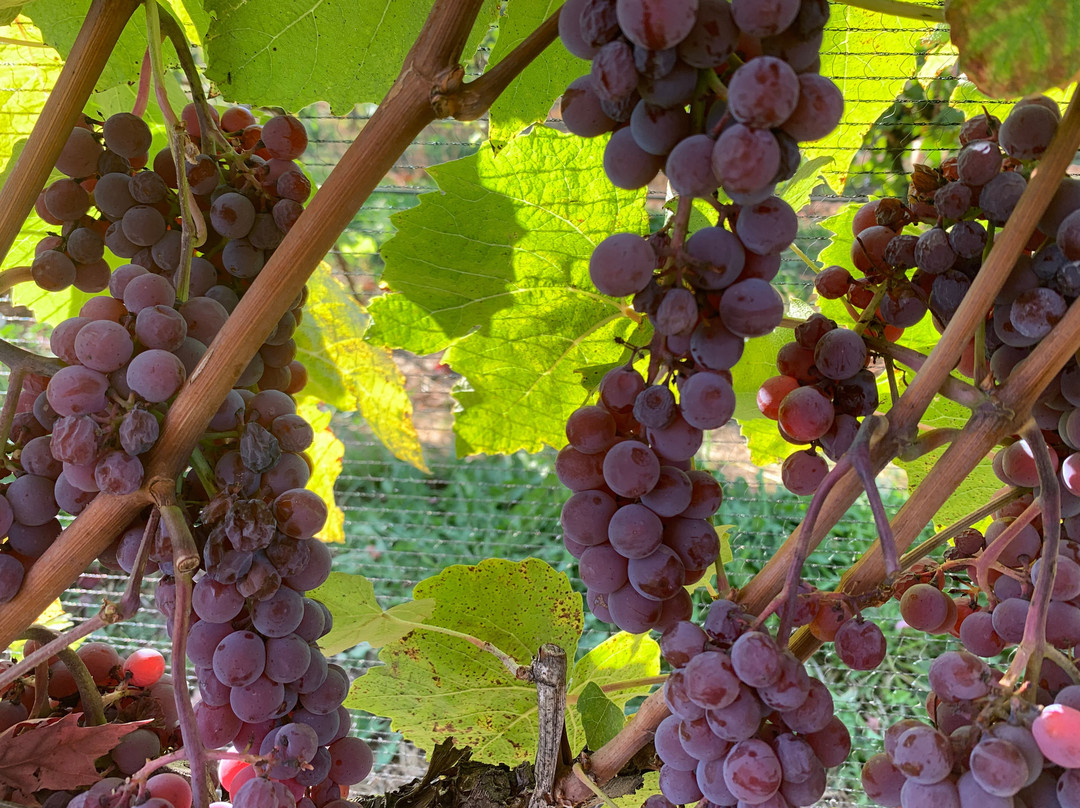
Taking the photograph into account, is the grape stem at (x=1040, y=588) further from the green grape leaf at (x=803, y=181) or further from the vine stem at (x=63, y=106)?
the vine stem at (x=63, y=106)

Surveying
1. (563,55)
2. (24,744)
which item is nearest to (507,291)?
(563,55)

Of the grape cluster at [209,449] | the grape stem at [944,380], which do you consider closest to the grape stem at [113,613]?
the grape cluster at [209,449]

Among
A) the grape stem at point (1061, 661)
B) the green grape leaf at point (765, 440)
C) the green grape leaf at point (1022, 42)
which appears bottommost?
the green grape leaf at point (765, 440)

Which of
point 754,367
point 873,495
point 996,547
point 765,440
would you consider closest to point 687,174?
point 873,495

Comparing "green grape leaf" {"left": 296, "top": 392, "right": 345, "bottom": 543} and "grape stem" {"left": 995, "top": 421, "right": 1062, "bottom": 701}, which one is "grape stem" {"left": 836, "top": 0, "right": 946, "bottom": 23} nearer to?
"grape stem" {"left": 995, "top": 421, "right": 1062, "bottom": 701}

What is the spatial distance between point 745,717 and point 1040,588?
4.9 inches

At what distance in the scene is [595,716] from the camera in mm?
489

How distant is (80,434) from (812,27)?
0.33m

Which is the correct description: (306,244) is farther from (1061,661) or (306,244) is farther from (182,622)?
(1061,661)

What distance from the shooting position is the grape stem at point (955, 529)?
411mm

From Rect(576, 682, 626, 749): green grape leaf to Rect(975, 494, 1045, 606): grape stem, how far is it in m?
0.21

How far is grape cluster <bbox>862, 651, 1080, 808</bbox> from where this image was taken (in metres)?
0.30

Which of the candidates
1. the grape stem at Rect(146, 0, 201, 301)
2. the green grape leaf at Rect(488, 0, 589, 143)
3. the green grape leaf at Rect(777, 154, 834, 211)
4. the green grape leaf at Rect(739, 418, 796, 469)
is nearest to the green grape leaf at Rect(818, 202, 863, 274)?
the green grape leaf at Rect(777, 154, 834, 211)

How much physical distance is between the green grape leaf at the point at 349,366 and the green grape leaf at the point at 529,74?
0.28 meters
